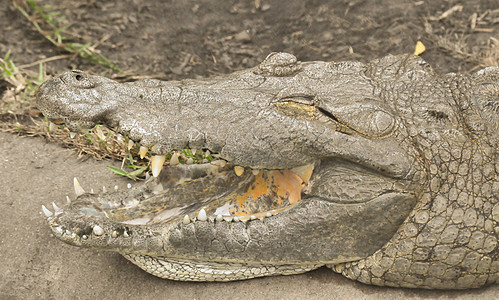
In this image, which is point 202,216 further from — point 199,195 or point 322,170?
point 322,170

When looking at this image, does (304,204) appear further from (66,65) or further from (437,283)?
(66,65)

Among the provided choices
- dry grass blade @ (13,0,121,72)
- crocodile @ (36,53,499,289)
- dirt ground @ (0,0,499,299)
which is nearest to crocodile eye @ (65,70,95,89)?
crocodile @ (36,53,499,289)

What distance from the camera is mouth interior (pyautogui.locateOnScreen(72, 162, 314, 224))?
132 inches

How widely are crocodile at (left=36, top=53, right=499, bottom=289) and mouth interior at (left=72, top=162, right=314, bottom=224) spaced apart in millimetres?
54

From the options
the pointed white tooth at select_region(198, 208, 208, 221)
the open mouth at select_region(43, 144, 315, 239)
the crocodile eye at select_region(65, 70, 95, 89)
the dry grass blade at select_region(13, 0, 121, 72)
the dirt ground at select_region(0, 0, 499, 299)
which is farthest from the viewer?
the dry grass blade at select_region(13, 0, 121, 72)

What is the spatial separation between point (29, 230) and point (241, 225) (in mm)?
1422

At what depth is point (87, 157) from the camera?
4.43 m

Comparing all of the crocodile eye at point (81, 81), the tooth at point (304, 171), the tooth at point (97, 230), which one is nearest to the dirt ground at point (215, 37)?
the tooth at point (97, 230)

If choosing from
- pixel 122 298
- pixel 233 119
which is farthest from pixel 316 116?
pixel 122 298

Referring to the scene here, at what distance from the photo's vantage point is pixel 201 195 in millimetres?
3520

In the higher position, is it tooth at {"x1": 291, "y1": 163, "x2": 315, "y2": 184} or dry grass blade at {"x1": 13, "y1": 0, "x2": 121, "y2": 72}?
tooth at {"x1": 291, "y1": 163, "x2": 315, "y2": 184}

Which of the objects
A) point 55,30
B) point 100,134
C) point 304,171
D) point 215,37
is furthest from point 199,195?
point 55,30

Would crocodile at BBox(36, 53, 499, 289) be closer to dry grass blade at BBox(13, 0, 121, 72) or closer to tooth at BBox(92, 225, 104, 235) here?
tooth at BBox(92, 225, 104, 235)

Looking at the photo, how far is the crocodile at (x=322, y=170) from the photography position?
2998mm
